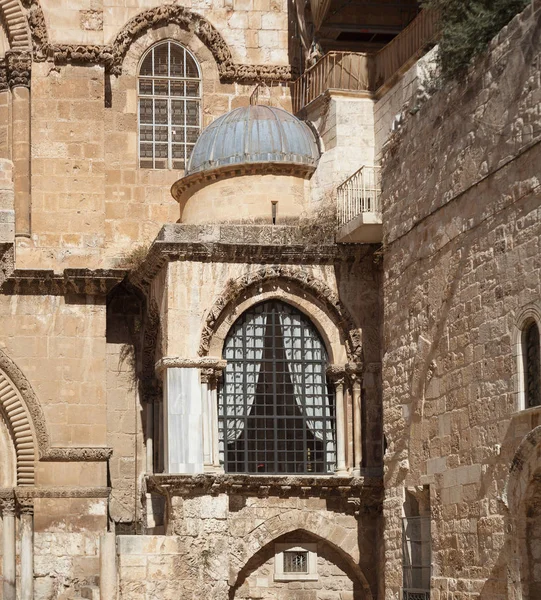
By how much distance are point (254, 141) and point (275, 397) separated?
12.8 feet

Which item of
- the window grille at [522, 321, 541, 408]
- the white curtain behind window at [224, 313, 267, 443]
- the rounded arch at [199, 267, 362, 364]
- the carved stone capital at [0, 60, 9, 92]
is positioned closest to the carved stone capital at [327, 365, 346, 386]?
the rounded arch at [199, 267, 362, 364]

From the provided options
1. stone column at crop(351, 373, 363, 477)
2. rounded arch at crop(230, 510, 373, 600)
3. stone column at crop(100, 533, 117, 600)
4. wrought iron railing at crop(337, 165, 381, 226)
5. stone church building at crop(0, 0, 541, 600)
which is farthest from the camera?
stone column at crop(351, 373, 363, 477)

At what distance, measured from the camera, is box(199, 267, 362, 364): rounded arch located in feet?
82.6

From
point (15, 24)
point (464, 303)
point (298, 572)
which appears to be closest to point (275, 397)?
point (298, 572)

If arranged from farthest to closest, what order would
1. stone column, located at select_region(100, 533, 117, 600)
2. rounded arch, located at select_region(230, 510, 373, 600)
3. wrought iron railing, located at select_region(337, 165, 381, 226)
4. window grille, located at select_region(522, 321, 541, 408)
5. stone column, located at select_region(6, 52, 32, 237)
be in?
stone column, located at select_region(6, 52, 32, 237), wrought iron railing, located at select_region(337, 165, 381, 226), rounded arch, located at select_region(230, 510, 373, 600), stone column, located at select_region(100, 533, 117, 600), window grille, located at select_region(522, 321, 541, 408)

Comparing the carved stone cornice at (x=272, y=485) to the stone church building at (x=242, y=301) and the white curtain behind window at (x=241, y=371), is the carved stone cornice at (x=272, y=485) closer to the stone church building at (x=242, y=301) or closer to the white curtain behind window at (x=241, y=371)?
the stone church building at (x=242, y=301)

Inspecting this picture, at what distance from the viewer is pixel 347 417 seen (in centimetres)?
2530

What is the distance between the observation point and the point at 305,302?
2544cm

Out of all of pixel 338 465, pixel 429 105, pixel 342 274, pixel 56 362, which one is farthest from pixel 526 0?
pixel 56 362

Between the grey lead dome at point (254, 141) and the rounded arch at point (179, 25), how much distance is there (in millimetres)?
1811

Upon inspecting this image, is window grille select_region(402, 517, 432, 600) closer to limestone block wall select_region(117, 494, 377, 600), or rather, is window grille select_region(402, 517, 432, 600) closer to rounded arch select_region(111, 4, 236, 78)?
limestone block wall select_region(117, 494, 377, 600)

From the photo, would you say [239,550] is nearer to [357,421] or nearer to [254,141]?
[357,421]

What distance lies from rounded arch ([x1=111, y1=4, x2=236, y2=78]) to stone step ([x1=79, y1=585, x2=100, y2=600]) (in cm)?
836

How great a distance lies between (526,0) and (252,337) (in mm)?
7161
